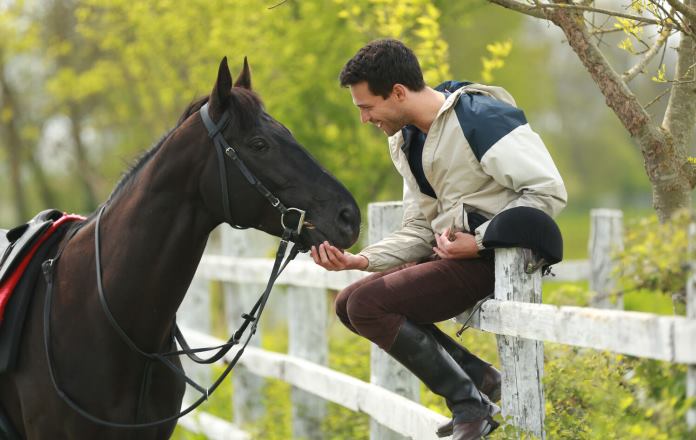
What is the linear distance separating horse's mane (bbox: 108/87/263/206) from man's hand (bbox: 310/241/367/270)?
0.54 m

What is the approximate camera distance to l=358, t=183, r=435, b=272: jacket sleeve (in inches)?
142

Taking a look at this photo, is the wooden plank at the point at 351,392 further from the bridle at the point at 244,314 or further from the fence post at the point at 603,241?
the fence post at the point at 603,241

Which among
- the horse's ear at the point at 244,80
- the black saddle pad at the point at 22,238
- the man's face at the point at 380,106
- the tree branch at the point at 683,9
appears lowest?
the black saddle pad at the point at 22,238

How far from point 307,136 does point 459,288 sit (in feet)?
16.7

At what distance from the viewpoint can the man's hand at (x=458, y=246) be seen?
3.25m

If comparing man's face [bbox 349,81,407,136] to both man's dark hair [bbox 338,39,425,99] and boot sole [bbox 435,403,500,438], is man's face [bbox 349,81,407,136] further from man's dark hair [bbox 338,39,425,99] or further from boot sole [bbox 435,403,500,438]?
boot sole [bbox 435,403,500,438]

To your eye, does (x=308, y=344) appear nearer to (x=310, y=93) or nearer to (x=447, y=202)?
(x=447, y=202)

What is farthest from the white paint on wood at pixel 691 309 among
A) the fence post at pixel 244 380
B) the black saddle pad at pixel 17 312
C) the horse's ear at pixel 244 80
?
the fence post at pixel 244 380

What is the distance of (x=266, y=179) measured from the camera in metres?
3.52

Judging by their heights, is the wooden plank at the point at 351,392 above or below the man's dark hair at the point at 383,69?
below

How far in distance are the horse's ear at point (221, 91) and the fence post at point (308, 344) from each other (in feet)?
7.64

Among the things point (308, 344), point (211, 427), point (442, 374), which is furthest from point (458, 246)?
point (211, 427)

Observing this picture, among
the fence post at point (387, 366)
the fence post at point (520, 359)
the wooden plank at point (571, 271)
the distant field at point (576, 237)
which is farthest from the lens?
the distant field at point (576, 237)

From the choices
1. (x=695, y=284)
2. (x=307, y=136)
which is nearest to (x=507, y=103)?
(x=695, y=284)
